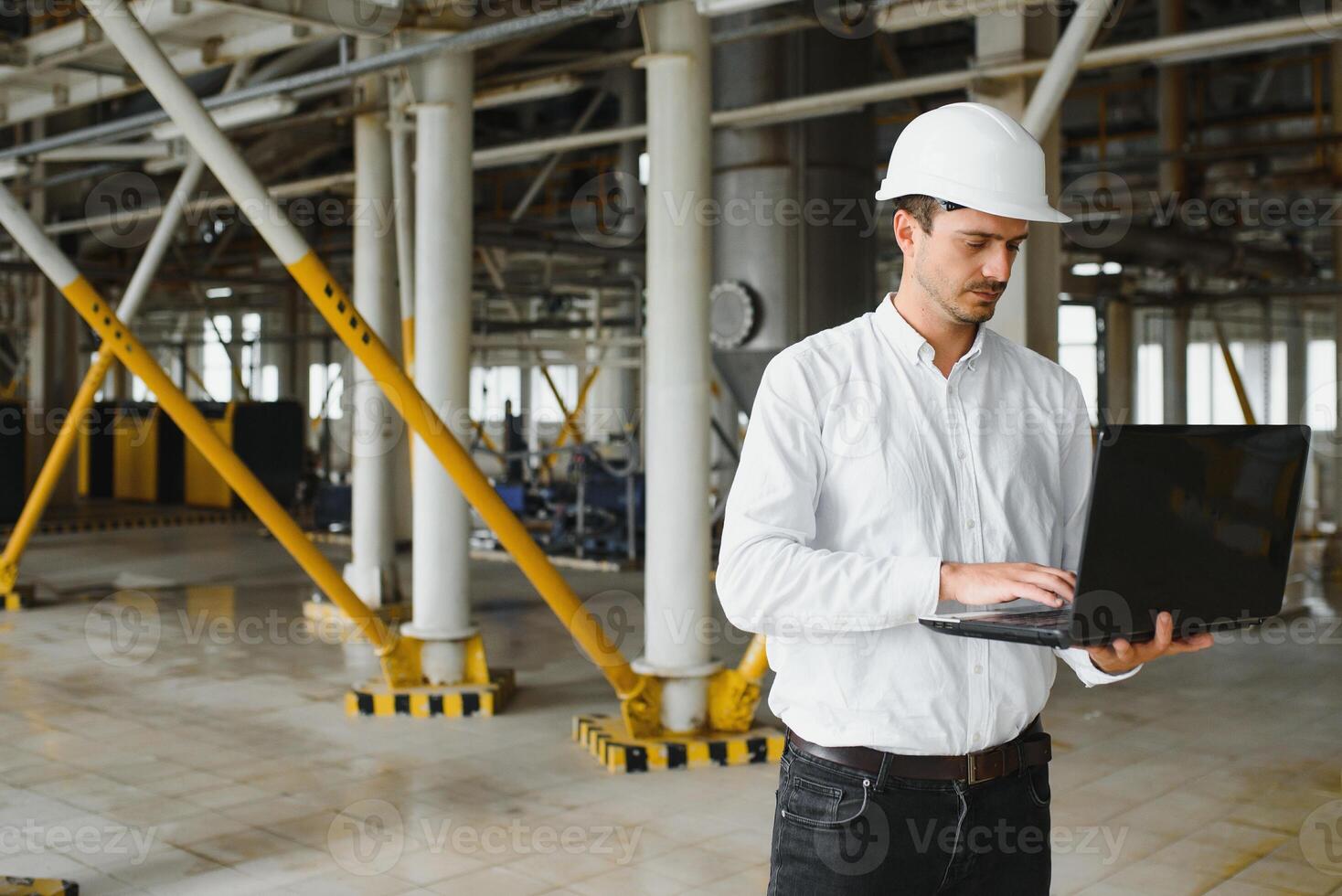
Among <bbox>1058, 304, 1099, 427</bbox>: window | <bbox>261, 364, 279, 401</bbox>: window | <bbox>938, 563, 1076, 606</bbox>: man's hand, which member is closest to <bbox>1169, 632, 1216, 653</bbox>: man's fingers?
<bbox>938, 563, 1076, 606</bbox>: man's hand

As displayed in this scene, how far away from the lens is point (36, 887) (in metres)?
4.67

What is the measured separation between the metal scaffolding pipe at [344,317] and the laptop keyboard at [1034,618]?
14.8ft

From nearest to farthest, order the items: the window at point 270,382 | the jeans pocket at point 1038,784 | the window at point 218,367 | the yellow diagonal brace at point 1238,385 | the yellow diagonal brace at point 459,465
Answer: the jeans pocket at point 1038,784
the yellow diagonal brace at point 459,465
the yellow diagonal brace at point 1238,385
the window at point 218,367
the window at point 270,382

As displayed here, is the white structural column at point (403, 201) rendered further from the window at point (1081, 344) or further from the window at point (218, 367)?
the window at point (218, 367)

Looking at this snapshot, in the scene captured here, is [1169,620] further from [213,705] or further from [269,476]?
[269,476]

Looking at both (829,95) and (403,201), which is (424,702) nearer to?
(403,201)

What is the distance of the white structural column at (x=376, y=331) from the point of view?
10.6 m

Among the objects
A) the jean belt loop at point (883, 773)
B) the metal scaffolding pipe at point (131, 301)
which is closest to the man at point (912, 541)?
the jean belt loop at point (883, 773)

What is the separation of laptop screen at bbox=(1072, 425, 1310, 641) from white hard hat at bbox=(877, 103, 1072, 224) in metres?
0.44

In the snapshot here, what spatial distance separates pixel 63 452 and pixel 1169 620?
10.8 meters

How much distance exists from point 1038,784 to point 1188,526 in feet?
2.02

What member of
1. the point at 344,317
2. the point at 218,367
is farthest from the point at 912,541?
the point at 218,367

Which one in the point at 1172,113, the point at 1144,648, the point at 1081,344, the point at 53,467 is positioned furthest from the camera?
the point at 1081,344

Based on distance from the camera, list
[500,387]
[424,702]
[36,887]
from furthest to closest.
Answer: [500,387], [424,702], [36,887]
